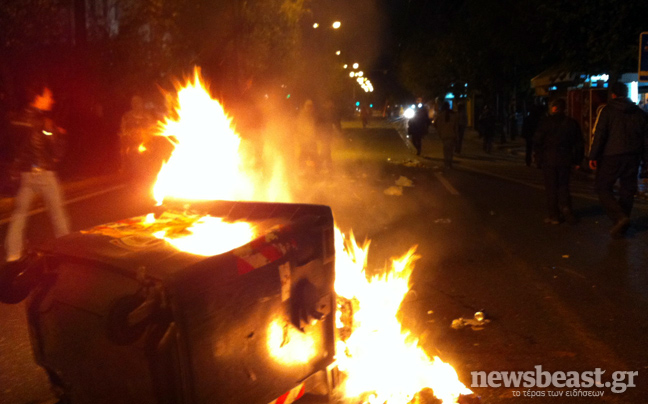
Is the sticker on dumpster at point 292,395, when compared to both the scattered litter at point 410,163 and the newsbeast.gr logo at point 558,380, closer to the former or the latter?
the newsbeast.gr logo at point 558,380

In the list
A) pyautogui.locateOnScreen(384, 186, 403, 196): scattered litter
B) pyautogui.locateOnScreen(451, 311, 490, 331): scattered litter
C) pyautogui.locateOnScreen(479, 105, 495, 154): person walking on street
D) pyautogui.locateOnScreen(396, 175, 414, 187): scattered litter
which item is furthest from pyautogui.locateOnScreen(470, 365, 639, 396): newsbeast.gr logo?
pyautogui.locateOnScreen(479, 105, 495, 154): person walking on street

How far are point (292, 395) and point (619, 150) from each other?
6181mm

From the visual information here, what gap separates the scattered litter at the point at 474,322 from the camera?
17.0 feet

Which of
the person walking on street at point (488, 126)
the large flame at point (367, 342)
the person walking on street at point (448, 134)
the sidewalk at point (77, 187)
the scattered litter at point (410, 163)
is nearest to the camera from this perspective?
the large flame at point (367, 342)

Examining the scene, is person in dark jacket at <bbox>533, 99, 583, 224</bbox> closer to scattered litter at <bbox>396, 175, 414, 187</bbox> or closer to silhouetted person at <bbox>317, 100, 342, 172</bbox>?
scattered litter at <bbox>396, 175, 414, 187</bbox>

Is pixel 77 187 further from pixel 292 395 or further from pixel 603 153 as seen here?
pixel 292 395

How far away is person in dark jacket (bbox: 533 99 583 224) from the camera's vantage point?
8.84 metres

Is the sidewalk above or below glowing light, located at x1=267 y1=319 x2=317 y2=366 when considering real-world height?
below

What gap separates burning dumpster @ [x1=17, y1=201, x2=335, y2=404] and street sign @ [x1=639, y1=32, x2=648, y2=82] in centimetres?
879

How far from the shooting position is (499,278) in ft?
21.5

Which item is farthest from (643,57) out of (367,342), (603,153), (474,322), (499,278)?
(367,342)

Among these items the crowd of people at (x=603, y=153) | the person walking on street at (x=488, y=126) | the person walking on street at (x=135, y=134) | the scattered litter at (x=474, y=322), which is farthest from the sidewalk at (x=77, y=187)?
the person walking on street at (x=488, y=126)

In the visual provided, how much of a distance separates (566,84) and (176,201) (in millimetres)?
22061

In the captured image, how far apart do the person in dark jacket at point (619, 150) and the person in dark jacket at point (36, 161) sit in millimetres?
6719
